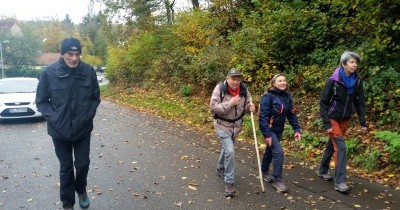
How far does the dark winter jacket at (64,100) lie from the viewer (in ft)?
14.9

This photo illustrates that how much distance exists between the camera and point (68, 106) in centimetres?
458

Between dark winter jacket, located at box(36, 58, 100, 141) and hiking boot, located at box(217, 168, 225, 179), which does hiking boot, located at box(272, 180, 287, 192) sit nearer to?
hiking boot, located at box(217, 168, 225, 179)

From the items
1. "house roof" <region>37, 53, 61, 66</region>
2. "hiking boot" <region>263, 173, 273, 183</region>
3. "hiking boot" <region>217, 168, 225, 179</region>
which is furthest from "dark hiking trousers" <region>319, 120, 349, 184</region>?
"house roof" <region>37, 53, 61, 66</region>

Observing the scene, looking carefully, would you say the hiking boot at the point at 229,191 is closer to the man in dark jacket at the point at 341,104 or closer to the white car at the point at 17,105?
the man in dark jacket at the point at 341,104

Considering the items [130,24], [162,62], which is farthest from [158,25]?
[162,62]

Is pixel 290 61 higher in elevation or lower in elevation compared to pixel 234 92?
higher

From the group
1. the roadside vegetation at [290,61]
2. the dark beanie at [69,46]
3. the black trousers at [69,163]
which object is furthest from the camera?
the roadside vegetation at [290,61]

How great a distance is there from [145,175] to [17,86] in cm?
935

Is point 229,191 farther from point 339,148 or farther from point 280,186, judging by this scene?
point 339,148

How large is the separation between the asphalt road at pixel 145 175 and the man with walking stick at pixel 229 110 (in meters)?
0.44

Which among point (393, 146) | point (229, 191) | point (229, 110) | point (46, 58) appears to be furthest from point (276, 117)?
point (46, 58)

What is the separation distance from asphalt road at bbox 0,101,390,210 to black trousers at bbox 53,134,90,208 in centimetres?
59

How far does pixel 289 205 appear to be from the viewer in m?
5.21

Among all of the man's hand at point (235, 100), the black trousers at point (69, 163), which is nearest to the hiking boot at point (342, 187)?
the man's hand at point (235, 100)
